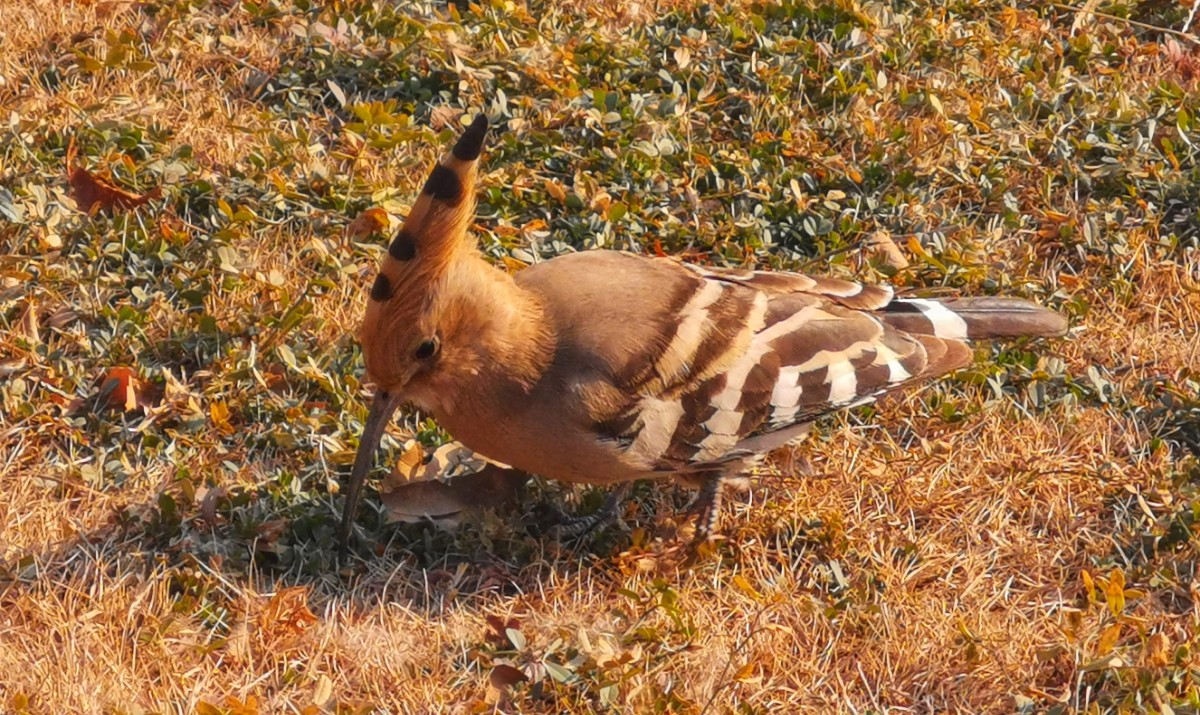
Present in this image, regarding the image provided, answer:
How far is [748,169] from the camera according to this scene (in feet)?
14.9

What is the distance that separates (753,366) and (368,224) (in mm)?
1338

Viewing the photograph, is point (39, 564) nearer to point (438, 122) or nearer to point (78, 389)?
point (78, 389)

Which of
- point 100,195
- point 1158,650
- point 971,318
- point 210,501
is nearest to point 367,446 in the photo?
point 210,501

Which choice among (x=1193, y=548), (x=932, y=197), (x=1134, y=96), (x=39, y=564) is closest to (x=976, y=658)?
(x=1193, y=548)

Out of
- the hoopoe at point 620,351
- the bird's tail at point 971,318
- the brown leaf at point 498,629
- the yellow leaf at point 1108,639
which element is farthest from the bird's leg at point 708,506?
the yellow leaf at point 1108,639

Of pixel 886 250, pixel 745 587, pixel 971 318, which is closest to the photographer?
pixel 745 587

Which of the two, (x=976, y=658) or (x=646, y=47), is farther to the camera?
(x=646, y=47)

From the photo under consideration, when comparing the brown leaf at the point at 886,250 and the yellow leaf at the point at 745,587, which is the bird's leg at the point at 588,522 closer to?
the yellow leaf at the point at 745,587

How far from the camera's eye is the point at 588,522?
3.59 m

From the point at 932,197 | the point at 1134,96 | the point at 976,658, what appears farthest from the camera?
the point at 1134,96

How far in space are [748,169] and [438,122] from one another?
995 mm

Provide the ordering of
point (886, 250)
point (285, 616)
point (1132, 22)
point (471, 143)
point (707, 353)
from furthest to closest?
1. point (1132, 22)
2. point (886, 250)
3. point (707, 353)
4. point (285, 616)
5. point (471, 143)

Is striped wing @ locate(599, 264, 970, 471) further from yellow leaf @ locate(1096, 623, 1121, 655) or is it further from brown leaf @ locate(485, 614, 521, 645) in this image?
yellow leaf @ locate(1096, 623, 1121, 655)

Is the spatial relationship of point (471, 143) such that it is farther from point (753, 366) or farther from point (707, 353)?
point (753, 366)
